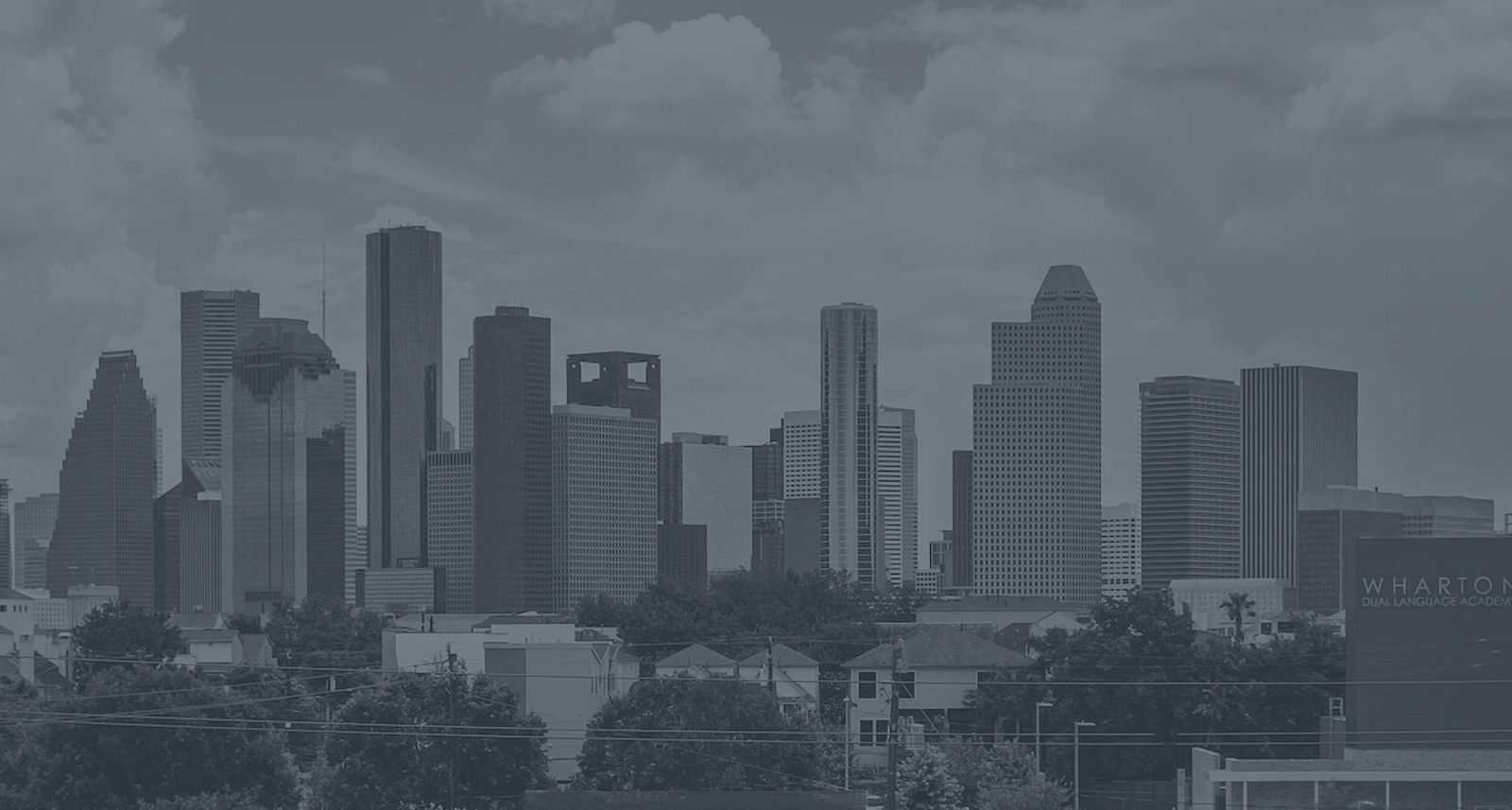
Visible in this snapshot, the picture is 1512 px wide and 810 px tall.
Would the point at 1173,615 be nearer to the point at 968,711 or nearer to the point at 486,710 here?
the point at 968,711

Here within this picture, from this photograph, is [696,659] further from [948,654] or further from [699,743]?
[699,743]

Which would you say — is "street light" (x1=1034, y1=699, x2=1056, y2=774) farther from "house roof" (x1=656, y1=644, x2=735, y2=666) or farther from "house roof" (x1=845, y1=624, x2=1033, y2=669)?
"house roof" (x1=656, y1=644, x2=735, y2=666)

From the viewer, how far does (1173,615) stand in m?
123

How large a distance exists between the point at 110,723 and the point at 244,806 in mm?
12247

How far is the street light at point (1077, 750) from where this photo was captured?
10281cm

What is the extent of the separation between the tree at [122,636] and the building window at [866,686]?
5546 cm

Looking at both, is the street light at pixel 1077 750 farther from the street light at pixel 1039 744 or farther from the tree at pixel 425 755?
the tree at pixel 425 755

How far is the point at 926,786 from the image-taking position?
91.2 meters

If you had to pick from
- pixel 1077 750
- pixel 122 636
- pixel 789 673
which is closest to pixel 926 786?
pixel 1077 750

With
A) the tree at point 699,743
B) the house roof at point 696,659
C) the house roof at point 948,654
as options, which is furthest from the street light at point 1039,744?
the house roof at point 696,659

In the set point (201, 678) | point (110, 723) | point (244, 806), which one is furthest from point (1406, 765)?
point (201, 678)

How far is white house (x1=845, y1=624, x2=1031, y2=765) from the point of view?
13275 cm

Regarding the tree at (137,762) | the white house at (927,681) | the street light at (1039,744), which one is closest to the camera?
the tree at (137,762)

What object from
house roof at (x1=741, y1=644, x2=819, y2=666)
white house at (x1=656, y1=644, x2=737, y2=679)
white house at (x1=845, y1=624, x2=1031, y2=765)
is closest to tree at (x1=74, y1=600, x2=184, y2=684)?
white house at (x1=656, y1=644, x2=737, y2=679)
